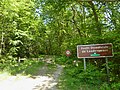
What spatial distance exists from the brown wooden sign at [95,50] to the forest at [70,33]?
30 cm

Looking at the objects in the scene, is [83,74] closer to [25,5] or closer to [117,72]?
[117,72]

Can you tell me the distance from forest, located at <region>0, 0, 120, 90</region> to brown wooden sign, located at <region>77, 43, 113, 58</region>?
0.99 feet

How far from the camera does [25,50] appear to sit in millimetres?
28250

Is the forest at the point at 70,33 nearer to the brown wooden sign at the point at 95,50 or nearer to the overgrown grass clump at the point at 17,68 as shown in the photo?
the overgrown grass clump at the point at 17,68

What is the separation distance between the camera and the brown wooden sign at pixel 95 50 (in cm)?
952

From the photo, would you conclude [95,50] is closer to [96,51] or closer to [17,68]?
[96,51]

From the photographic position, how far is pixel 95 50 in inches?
388

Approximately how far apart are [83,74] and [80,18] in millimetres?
16913

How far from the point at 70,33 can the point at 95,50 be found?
24.4 meters

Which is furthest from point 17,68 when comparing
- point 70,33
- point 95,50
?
point 70,33

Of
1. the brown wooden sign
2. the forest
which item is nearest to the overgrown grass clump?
the forest

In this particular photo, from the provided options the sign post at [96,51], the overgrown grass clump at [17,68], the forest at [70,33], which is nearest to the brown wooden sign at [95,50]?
the sign post at [96,51]

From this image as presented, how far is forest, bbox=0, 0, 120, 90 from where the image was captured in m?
9.45

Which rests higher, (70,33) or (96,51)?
(70,33)
